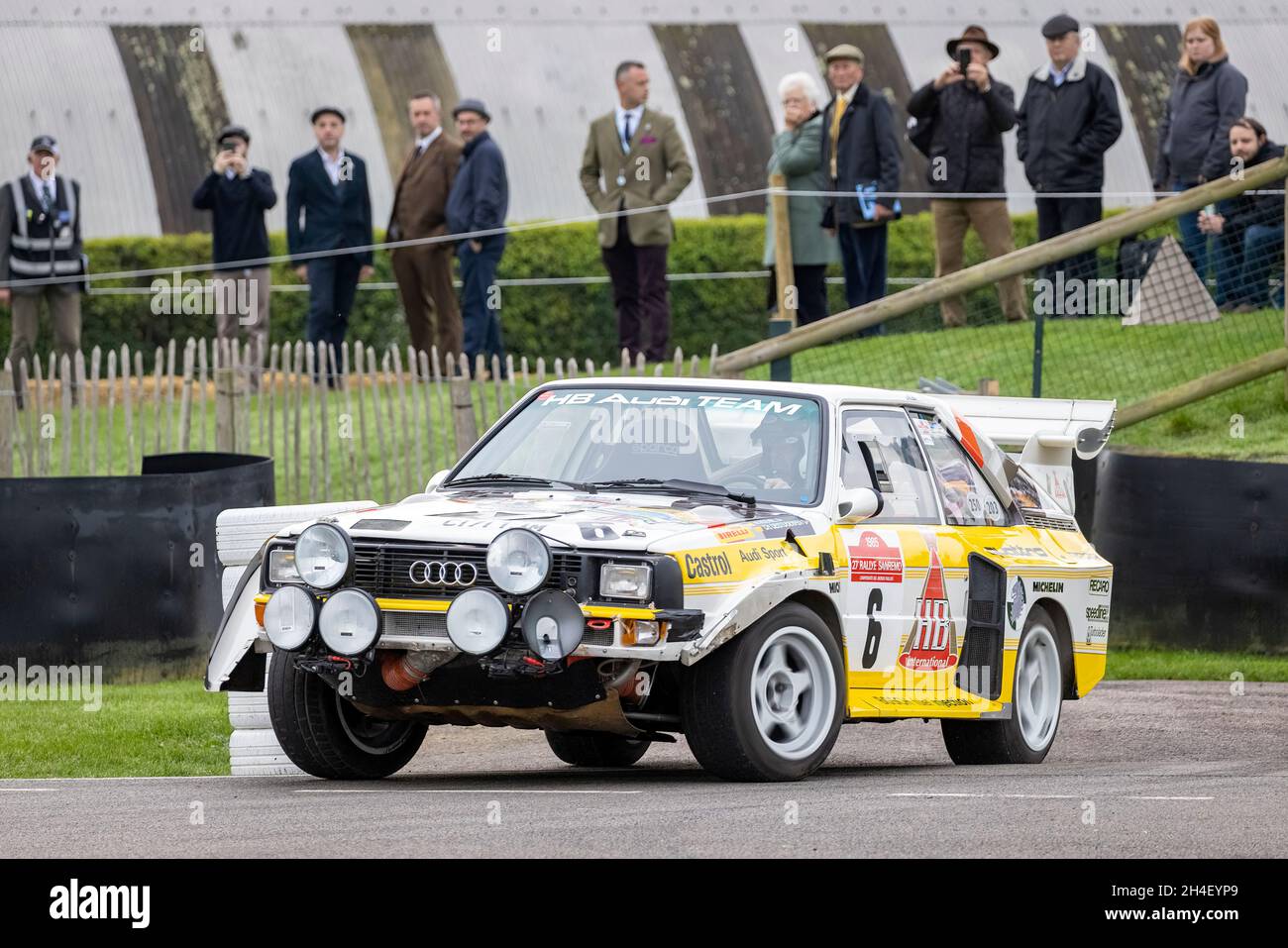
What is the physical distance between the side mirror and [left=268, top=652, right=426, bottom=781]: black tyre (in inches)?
73.4

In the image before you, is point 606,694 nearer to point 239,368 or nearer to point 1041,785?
point 1041,785

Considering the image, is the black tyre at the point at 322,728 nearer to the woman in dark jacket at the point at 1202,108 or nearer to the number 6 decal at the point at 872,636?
the number 6 decal at the point at 872,636

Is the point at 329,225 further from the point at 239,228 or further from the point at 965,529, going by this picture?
the point at 965,529

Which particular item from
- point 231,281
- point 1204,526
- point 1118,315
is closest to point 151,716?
point 1204,526

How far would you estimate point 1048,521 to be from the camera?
11.5 m

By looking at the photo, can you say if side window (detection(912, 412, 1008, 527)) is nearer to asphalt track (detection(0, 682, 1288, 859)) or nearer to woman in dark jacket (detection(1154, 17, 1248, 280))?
asphalt track (detection(0, 682, 1288, 859))

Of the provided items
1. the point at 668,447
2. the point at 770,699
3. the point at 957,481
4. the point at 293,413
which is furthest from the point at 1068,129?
the point at 770,699

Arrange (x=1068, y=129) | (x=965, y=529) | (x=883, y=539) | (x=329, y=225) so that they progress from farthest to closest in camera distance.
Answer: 1. (x=329, y=225)
2. (x=1068, y=129)
3. (x=965, y=529)
4. (x=883, y=539)


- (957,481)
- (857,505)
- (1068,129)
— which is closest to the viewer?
(857,505)

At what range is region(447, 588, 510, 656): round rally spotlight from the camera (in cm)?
858

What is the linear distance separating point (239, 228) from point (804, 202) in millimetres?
5451

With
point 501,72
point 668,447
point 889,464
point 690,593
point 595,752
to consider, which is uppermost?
point 501,72

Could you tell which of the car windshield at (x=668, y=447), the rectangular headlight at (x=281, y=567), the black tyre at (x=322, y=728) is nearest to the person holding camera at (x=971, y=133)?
the car windshield at (x=668, y=447)

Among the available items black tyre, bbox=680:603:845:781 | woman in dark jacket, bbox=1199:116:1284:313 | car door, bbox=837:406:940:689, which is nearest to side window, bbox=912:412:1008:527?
car door, bbox=837:406:940:689
